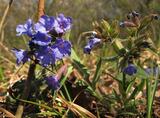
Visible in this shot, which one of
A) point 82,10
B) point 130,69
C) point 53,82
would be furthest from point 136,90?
point 82,10

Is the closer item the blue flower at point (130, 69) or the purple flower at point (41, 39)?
the purple flower at point (41, 39)

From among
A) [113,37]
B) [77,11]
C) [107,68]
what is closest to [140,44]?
[113,37]

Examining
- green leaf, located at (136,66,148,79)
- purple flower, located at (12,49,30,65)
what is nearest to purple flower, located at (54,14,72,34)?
purple flower, located at (12,49,30,65)

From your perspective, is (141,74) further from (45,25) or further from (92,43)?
(45,25)

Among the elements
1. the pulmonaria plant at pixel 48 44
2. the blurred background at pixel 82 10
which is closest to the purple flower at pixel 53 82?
the pulmonaria plant at pixel 48 44

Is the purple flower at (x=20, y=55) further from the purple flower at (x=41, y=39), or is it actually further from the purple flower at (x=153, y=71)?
the purple flower at (x=153, y=71)

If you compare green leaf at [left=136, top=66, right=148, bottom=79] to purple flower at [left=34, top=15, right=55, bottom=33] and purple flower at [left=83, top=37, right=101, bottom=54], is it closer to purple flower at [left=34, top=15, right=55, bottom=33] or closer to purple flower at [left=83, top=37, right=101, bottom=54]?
purple flower at [left=83, top=37, right=101, bottom=54]

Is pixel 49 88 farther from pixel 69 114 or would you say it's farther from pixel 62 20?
pixel 62 20
